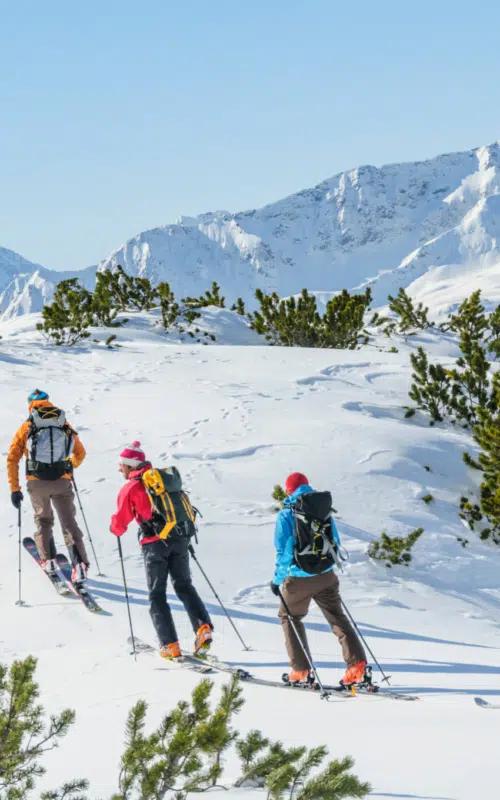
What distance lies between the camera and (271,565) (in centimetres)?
912

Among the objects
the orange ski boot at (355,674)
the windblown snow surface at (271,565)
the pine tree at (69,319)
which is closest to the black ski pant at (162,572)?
the windblown snow surface at (271,565)

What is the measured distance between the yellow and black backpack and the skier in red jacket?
0.16ft

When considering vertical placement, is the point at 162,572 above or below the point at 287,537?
below

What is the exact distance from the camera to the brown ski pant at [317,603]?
555 centimetres

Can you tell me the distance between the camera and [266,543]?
962 cm

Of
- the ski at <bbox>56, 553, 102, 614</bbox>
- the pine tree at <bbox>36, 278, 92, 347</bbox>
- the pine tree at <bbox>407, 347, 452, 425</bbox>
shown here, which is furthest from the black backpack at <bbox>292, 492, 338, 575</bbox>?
the pine tree at <bbox>36, 278, 92, 347</bbox>

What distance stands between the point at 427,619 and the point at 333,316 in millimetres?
16058

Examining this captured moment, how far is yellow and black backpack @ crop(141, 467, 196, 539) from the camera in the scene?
6020 millimetres

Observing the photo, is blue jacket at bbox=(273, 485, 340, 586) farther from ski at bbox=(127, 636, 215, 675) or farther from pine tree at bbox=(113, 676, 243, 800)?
pine tree at bbox=(113, 676, 243, 800)

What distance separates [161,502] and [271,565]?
11.3 feet

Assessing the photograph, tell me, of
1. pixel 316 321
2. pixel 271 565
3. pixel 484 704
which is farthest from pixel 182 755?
pixel 316 321

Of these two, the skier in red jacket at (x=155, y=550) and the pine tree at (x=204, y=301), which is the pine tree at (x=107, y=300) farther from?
the skier in red jacket at (x=155, y=550)

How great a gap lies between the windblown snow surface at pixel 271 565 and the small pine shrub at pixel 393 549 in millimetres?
133

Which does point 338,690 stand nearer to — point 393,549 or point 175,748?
point 175,748
